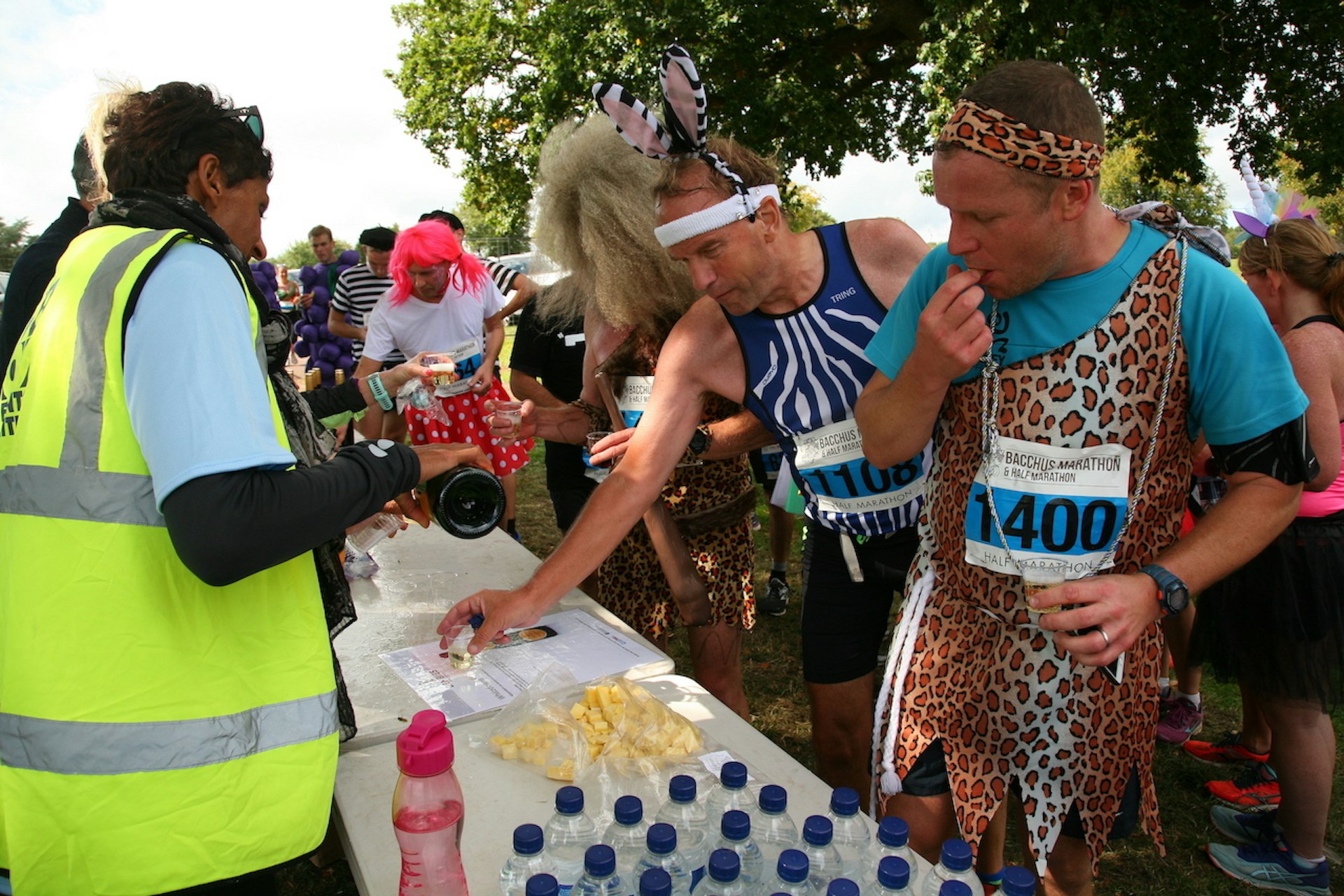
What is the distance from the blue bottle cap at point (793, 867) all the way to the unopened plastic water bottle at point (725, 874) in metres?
0.05

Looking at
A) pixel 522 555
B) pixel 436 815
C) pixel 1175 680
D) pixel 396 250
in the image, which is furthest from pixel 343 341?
pixel 436 815

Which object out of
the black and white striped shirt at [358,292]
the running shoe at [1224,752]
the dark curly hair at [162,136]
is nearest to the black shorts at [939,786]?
the dark curly hair at [162,136]

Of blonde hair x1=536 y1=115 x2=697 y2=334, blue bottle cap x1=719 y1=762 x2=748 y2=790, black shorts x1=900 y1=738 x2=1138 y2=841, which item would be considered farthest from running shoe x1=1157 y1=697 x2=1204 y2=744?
blue bottle cap x1=719 y1=762 x2=748 y2=790

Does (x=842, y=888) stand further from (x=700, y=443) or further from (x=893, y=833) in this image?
(x=700, y=443)

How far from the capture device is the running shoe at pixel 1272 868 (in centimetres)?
260

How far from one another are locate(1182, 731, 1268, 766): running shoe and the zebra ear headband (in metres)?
2.85

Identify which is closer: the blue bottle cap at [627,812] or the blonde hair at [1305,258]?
the blue bottle cap at [627,812]

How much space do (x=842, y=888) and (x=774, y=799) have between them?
198mm

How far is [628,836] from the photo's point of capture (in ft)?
3.99

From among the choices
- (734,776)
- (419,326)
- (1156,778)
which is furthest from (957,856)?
(419,326)

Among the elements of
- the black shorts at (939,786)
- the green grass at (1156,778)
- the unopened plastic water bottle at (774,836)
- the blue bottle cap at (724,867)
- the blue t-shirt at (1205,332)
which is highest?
the blue t-shirt at (1205,332)

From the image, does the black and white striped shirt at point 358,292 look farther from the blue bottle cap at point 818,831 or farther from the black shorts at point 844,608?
the blue bottle cap at point 818,831

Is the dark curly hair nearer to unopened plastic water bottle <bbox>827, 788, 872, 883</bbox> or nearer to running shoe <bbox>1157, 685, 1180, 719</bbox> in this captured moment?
unopened plastic water bottle <bbox>827, 788, 872, 883</bbox>

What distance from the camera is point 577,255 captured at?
279 cm
